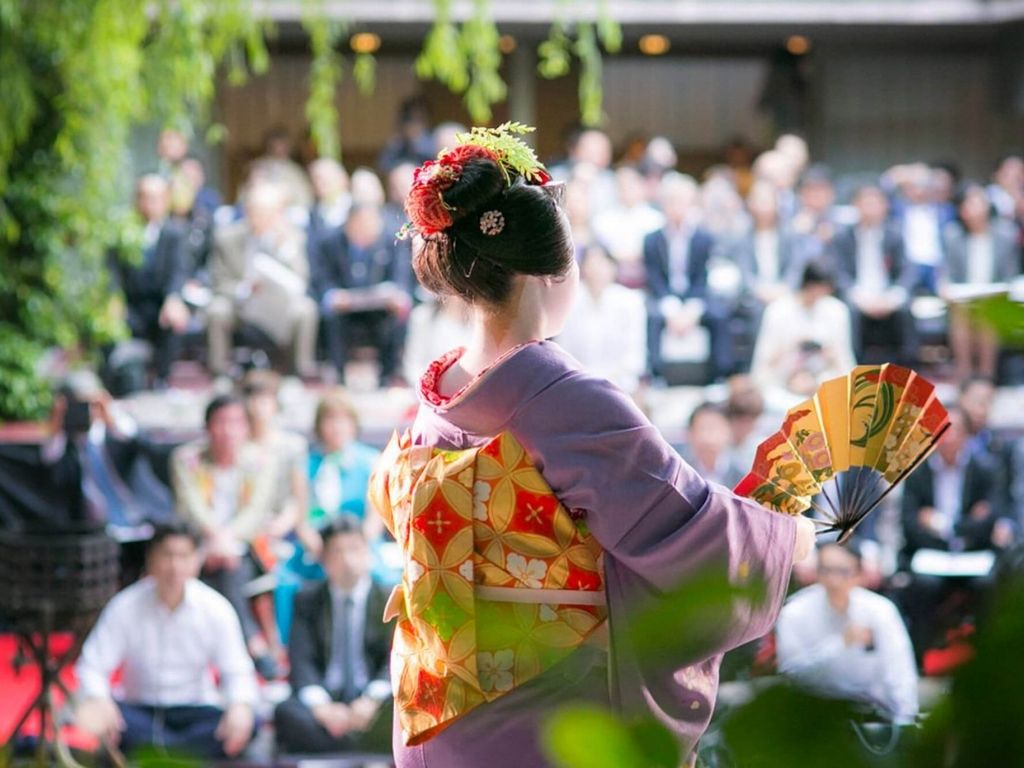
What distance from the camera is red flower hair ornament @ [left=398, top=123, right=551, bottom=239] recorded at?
178 centimetres

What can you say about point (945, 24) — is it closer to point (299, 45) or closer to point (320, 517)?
point (299, 45)

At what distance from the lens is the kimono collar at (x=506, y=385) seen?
69.7 inches

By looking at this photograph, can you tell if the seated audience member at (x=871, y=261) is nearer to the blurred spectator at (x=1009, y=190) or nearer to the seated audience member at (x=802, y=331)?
the seated audience member at (x=802, y=331)

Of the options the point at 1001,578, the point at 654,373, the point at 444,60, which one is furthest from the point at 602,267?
the point at 1001,578

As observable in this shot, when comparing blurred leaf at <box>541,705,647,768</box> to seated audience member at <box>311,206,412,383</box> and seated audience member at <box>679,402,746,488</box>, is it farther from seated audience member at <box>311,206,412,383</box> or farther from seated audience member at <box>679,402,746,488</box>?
seated audience member at <box>311,206,412,383</box>

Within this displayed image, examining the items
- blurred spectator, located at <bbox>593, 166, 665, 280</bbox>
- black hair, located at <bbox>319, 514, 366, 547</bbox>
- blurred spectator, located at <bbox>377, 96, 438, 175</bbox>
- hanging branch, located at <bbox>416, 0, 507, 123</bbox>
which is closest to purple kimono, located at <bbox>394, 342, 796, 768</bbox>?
hanging branch, located at <bbox>416, 0, 507, 123</bbox>

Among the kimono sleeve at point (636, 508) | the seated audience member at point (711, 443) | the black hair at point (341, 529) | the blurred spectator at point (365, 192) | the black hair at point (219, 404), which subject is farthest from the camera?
the blurred spectator at point (365, 192)

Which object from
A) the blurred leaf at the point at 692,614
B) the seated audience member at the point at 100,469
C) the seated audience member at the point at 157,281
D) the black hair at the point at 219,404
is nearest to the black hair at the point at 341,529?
the black hair at the point at 219,404

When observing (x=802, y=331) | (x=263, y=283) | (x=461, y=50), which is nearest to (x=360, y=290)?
(x=263, y=283)

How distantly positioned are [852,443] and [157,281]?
5753 mm

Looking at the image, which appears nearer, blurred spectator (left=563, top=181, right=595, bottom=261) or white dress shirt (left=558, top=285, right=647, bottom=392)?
white dress shirt (left=558, top=285, right=647, bottom=392)

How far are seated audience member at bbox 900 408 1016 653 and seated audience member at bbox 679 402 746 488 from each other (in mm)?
637

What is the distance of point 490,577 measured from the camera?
1.79m

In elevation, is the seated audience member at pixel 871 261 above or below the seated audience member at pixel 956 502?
above
